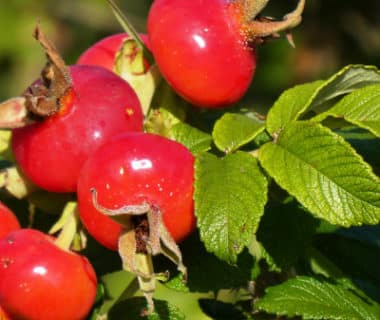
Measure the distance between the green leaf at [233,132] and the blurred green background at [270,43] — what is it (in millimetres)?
3293

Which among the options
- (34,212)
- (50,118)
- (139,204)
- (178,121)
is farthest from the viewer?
(34,212)

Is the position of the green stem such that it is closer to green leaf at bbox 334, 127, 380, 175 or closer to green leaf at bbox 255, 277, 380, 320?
green leaf at bbox 255, 277, 380, 320

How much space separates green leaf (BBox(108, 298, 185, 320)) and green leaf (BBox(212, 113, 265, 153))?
0.27m

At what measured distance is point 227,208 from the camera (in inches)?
49.6

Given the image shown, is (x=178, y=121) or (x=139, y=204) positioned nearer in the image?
(x=139, y=204)

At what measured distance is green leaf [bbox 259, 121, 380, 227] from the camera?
123 centimetres

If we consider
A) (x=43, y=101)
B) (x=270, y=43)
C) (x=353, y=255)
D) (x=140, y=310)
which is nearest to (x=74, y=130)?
(x=43, y=101)

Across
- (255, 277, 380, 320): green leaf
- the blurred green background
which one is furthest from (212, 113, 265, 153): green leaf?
the blurred green background

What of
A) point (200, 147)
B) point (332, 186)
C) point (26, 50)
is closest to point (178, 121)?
point (200, 147)

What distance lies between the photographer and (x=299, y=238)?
4.61ft

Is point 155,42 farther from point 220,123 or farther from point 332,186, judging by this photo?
point 332,186

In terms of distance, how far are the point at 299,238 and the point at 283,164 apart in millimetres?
173

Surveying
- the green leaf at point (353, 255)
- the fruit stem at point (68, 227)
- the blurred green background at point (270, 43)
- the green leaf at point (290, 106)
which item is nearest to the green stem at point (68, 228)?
the fruit stem at point (68, 227)

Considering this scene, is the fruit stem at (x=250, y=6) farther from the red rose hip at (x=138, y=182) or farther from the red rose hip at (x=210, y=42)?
the red rose hip at (x=138, y=182)
